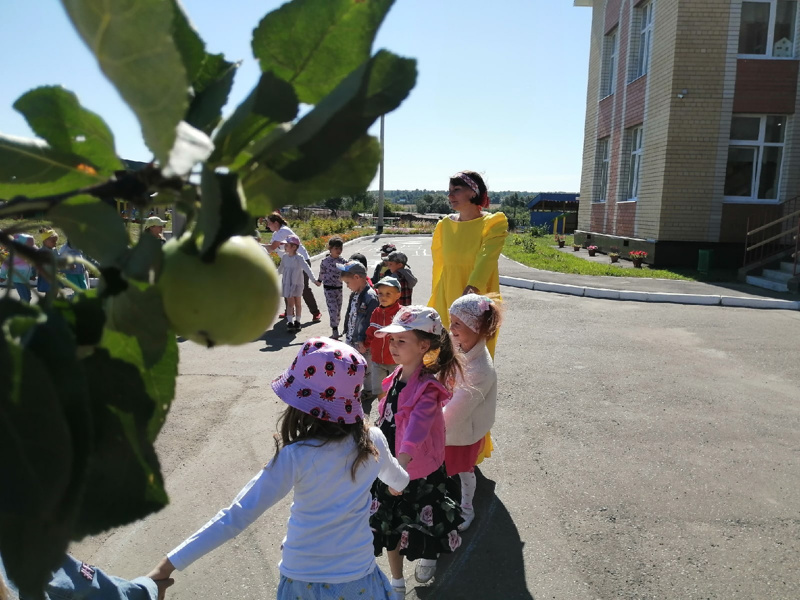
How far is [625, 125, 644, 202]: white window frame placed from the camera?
16188mm

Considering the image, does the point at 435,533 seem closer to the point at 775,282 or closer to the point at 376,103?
the point at 376,103

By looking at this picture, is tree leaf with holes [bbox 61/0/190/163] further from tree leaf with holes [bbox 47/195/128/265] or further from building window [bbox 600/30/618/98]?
building window [bbox 600/30/618/98]

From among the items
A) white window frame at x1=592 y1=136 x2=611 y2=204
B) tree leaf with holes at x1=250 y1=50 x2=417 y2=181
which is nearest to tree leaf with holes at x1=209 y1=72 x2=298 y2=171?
tree leaf with holes at x1=250 y1=50 x2=417 y2=181

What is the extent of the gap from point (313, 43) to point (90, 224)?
204 millimetres

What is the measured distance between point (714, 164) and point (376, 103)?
15321mm

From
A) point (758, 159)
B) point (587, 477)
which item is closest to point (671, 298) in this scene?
point (758, 159)

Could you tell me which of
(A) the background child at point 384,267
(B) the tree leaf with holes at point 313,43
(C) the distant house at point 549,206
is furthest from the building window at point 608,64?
(B) the tree leaf with holes at point 313,43

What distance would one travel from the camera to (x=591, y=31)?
2150 centimetres

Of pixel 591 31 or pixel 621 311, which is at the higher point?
pixel 591 31

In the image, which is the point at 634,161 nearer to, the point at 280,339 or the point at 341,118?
the point at 280,339

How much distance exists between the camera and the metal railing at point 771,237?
1289 cm

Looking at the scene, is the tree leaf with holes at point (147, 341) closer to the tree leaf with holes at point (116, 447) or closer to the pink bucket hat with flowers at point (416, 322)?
Answer: the tree leaf with holes at point (116, 447)

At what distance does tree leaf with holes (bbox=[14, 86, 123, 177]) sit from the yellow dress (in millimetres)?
3588

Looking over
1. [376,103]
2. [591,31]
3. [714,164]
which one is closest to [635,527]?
[376,103]
